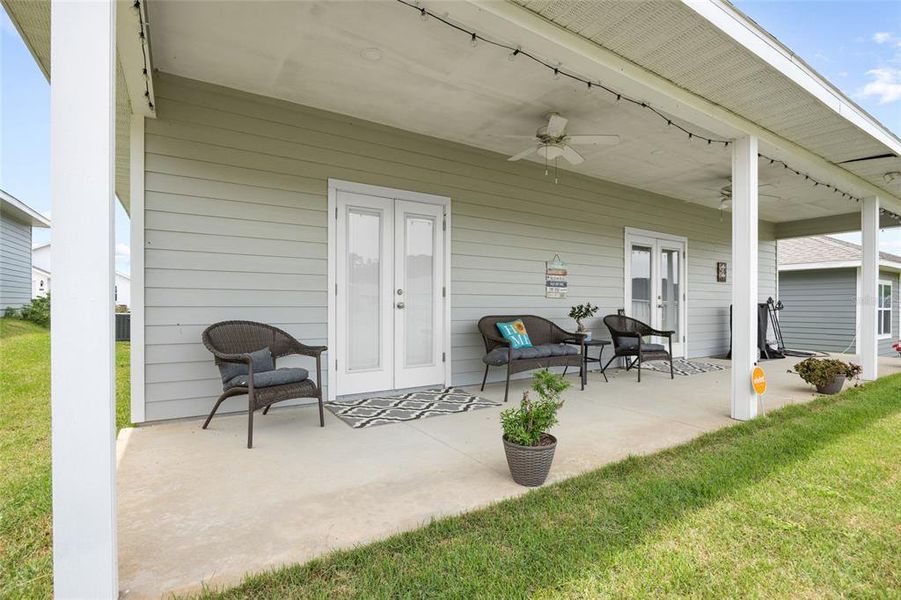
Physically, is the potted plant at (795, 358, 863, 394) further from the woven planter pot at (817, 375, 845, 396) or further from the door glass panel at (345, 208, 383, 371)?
the door glass panel at (345, 208, 383, 371)

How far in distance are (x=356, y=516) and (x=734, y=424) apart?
10.4 ft

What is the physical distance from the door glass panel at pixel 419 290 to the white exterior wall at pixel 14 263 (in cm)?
1073

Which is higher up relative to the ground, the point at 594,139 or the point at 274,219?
the point at 594,139

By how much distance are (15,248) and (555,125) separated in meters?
13.3

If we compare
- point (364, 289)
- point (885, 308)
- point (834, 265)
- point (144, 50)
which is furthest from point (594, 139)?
point (885, 308)

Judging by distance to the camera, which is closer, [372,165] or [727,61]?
[727,61]

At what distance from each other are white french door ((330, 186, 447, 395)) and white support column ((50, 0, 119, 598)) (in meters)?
2.92

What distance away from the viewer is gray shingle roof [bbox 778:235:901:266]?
439 inches

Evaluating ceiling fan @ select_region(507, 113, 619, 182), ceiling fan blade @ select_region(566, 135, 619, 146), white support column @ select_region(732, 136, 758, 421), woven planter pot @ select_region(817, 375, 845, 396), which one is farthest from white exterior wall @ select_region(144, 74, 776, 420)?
woven planter pot @ select_region(817, 375, 845, 396)

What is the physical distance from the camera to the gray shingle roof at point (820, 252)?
11141mm

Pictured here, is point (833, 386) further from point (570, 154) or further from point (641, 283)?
point (570, 154)

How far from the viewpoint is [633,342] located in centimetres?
638

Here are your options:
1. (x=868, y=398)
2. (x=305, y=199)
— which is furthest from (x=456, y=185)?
(x=868, y=398)

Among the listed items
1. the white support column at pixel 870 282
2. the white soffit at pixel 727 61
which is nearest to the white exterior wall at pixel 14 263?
the white soffit at pixel 727 61
